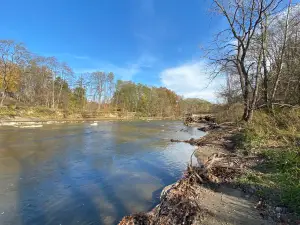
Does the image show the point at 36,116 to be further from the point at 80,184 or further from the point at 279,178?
the point at 279,178

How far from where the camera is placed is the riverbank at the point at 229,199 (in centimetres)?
321

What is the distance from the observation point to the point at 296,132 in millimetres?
7203

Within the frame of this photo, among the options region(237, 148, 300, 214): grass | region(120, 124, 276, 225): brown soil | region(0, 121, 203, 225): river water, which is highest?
region(237, 148, 300, 214): grass

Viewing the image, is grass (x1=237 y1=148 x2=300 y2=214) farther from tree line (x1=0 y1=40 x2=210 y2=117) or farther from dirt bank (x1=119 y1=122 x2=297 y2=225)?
tree line (x1=0 y1=40 x2=210 y2=117)

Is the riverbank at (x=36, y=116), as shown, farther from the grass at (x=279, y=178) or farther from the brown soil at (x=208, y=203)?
the grass at (x=279, y=178)

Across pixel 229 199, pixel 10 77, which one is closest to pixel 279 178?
pixel 229 199

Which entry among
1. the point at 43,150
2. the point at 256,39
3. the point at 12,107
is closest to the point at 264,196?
the point at 256,39

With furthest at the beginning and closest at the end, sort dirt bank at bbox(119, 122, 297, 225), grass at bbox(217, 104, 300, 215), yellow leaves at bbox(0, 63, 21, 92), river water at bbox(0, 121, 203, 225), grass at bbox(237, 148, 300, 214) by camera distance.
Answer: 1. yellow leaves at bbox(0, 63, 21, 92)
2. river water at bbox(0, 121, 203, 225)
3. grass at bbox(217, 104, 300, 215)
4. grass at bbox(237, 148, 300, 214)
5. dirt bank at bbox(119, 122, 297, 225)

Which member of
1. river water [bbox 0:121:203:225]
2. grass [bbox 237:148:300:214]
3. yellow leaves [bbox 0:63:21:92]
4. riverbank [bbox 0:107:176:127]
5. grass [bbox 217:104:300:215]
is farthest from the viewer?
yellow leaves [bbox 0:63:21:92]

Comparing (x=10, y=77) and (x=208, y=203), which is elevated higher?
(x=10, y=77)

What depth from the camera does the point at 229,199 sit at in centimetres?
395

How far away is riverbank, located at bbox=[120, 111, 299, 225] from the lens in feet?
10.5

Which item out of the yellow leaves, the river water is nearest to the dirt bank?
the river water

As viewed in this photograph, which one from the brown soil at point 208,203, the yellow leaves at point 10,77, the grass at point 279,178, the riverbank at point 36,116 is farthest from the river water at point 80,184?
the yellow leaves at point 10,77
